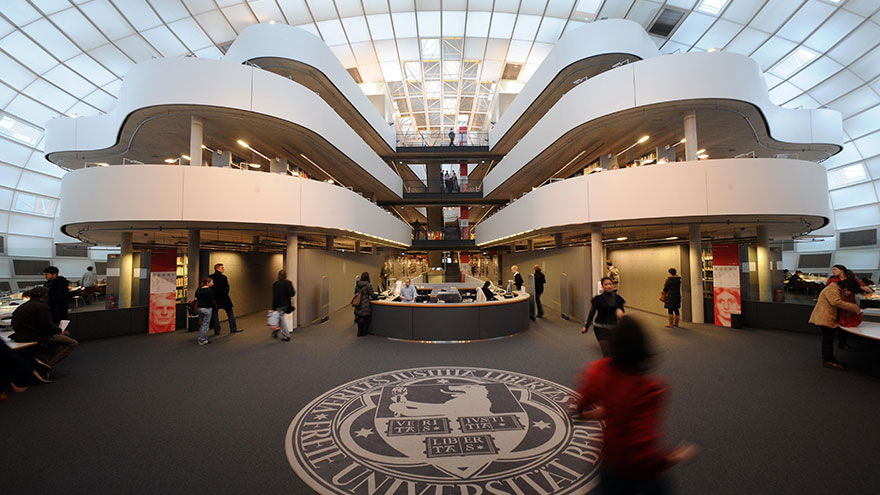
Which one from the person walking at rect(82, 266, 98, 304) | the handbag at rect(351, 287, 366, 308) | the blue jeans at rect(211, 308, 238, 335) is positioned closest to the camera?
the blue jeans at rect(211, 308, 238, 335)

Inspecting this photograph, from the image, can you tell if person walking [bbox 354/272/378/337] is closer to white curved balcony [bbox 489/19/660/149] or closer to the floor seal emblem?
the floor seal emblem

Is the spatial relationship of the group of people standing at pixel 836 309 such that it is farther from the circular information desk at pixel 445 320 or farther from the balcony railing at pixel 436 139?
the balcony railing at pixel 436 139

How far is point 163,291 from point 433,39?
2166 cm

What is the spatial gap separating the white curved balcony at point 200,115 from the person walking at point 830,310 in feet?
40.8

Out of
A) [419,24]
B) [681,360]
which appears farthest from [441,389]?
[419,24]

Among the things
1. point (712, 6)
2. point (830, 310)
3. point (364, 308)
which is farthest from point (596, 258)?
point (712, 6)

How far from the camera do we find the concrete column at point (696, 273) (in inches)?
394

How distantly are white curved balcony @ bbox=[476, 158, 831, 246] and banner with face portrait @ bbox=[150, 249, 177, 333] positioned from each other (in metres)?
12.7

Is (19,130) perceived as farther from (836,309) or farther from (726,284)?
(726,284)

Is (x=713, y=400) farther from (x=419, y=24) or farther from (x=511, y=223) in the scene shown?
(x=419, y=24)

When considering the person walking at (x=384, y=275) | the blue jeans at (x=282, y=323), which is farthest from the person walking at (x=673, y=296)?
the person walking at (x=384, y=275)

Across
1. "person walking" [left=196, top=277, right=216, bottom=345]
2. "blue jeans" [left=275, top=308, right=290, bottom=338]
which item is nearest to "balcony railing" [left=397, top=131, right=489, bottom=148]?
"blue jeans" [left=275, top=308, right=290, bottom=338]

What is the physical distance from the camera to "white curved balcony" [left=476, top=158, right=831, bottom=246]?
27.3 feet

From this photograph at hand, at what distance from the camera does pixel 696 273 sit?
10203mm
